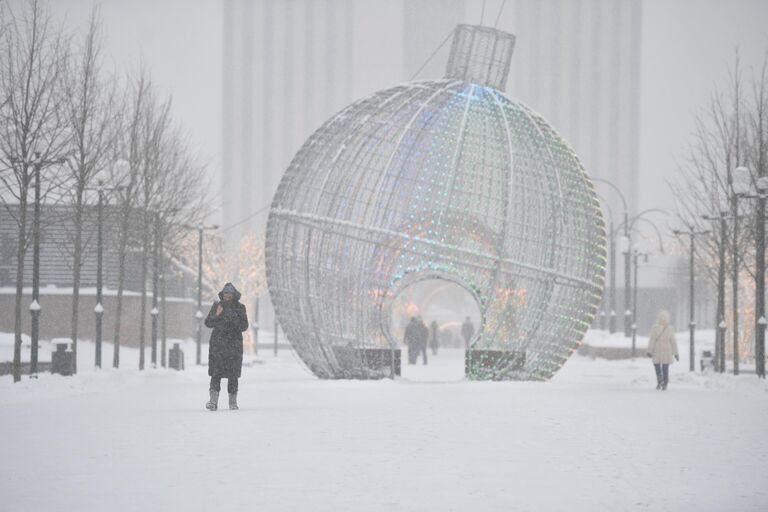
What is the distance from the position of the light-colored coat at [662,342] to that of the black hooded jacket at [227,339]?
369 inches

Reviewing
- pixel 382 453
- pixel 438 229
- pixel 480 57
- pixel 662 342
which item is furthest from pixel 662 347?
pixel 382 453

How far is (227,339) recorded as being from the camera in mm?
14297

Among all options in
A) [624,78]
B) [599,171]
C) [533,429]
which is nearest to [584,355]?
[533,429]

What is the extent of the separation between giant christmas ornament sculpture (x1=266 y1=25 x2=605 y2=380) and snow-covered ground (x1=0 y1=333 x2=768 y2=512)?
13.0ft

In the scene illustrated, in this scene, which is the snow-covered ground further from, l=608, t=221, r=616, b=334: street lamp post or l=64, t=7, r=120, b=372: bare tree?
l=608, t=221, r=616, b=334: street lamp post

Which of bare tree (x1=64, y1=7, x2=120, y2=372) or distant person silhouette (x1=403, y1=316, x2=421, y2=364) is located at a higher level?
bare tree (x1=64, y1=7, x2=120, y2=372)

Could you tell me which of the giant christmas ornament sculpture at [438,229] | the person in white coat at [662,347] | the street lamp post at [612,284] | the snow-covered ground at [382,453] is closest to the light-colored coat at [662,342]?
the person in white coat at [662,347]

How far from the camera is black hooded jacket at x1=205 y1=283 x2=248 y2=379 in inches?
561

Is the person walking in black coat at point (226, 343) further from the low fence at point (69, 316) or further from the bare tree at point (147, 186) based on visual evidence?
the low fence at point (69, 316)

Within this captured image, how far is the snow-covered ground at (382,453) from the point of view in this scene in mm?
7902

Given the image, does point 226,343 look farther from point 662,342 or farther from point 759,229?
point 759,229

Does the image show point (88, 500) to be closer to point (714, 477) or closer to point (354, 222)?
point (714, 477)

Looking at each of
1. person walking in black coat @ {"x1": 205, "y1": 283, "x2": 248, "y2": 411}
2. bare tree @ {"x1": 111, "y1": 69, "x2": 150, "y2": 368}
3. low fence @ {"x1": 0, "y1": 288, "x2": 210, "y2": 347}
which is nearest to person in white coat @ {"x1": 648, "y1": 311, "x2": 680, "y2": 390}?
person walking in black coat @ {"x1": 205, "y1": 283, "x2": 248, "y2": 411}

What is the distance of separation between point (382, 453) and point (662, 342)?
1208cm
